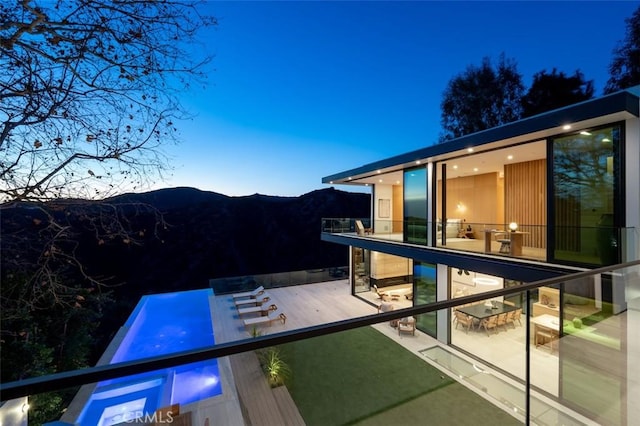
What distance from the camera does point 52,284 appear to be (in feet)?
9.68

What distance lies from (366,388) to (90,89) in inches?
161

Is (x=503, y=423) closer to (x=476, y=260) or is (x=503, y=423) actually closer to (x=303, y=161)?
(x=476, y=260)

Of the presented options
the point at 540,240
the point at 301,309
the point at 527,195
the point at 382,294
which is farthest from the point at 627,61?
the point at 301,309

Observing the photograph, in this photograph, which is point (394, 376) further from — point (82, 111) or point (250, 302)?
point (250, 302)

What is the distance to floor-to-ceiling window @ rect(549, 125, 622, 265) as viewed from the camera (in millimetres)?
5348

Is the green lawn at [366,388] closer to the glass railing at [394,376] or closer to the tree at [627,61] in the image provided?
the glass railing at [394,376]

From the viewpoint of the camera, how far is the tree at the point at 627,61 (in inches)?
627

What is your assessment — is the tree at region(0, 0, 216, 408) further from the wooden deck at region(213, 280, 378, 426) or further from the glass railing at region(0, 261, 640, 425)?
the wooden deck at region(213, 280, 378, 426)

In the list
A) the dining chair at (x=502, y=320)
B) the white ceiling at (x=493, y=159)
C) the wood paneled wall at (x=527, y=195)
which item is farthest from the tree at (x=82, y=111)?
the wood paneled wall at (x=527, y=195)

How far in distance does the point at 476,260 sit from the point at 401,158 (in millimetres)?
4407

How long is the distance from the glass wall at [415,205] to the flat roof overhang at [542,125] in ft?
1.95

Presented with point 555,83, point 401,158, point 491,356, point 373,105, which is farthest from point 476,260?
point 373,105

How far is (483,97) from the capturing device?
21.8 metres

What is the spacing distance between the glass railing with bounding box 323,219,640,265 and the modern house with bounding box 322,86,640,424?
2cm
